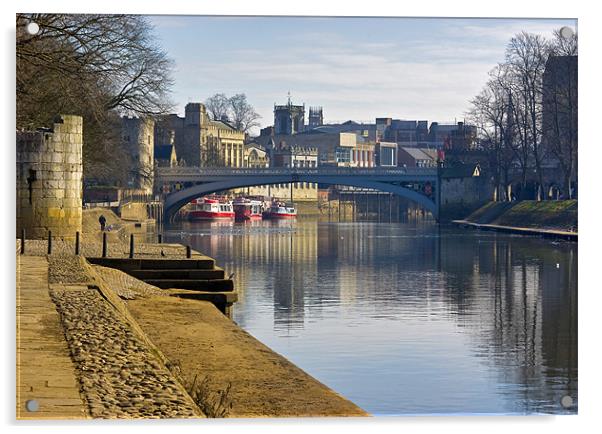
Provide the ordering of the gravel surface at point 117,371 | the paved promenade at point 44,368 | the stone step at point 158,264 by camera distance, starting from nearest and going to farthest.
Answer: the paved promenade at point 44,368 < the gravel surface at point 117,371 < the stone step at point 158,264

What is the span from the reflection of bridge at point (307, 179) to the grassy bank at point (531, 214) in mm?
5460

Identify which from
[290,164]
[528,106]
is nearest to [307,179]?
[528,106]

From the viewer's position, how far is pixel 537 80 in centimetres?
4853

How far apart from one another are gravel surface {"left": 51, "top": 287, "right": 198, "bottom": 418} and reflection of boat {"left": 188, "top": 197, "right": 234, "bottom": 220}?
3048 inches

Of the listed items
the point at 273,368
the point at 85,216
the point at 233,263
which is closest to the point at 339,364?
the point at 273,368

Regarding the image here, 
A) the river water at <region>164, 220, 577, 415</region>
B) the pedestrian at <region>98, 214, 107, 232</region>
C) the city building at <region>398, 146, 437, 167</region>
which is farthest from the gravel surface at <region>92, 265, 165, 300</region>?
the city building at <region>398, 146, 437, 167</region>

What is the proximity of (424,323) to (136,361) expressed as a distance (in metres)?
10.0

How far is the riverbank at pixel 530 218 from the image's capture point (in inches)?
2128

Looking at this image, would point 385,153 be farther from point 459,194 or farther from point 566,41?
point 566,41

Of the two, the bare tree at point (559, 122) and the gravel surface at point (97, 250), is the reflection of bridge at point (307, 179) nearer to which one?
the bare tree at point (559, 122)

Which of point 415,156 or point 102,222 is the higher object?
point 415,156

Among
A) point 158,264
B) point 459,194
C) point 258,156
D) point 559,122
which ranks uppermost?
point 258,156

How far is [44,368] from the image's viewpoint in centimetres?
1279

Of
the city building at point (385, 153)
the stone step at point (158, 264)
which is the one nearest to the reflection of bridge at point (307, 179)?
the city building at point (385, 153)
